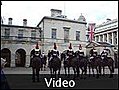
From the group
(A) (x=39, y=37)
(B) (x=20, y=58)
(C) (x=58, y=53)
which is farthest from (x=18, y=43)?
(C) (x=58, y=53)

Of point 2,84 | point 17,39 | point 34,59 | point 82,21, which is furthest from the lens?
point 82,21

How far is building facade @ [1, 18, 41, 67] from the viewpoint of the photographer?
92.3 ft

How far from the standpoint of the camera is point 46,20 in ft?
97.1

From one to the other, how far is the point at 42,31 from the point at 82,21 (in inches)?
233

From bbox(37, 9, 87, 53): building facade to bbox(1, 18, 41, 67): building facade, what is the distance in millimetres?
1312

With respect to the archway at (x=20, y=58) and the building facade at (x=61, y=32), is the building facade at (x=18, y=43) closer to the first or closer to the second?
the archway at (x=20, y=58)

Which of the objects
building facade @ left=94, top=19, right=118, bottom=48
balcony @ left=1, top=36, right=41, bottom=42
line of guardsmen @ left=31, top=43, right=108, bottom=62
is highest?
building facade @ left=94, top=19, right=118, bottom=48

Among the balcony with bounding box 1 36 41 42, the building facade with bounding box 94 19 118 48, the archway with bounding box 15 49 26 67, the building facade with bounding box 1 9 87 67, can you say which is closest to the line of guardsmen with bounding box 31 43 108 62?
the archway with bounding box 15 49 26 67

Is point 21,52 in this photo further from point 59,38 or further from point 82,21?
point 82,21

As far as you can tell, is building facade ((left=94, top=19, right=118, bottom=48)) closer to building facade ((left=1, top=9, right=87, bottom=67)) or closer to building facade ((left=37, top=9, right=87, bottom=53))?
building facade ((left=37, top=9, right=87, bottom=53))

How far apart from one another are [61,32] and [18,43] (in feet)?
18.1

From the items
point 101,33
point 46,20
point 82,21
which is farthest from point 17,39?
point 101,33

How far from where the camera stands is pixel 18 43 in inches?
1134

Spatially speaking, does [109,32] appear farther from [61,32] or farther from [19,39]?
[19,39]
